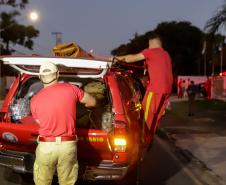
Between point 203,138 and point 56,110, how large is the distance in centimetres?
1070

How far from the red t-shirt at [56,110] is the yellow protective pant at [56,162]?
13 centimetres

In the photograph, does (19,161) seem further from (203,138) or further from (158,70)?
(203,138)

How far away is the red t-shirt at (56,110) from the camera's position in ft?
21.4

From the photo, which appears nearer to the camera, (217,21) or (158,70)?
(158,70)

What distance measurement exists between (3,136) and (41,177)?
1.99 metres

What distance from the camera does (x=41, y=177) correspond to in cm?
663

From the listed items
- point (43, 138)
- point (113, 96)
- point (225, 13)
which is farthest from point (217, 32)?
point (43, 138)

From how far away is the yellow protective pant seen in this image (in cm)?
651

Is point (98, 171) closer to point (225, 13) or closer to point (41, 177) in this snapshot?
point (41, 177)

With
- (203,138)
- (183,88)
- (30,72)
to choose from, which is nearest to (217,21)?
(203,138)

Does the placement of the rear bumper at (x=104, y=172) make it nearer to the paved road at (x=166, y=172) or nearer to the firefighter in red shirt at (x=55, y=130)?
the firefighter in red shirt at (x=55, y=130)

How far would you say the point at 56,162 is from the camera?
21.5 feet

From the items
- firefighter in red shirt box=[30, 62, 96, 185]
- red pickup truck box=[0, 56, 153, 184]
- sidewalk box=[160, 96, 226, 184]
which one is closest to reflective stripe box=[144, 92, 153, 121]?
red pickup truck box=[0, 56, 153, 184]

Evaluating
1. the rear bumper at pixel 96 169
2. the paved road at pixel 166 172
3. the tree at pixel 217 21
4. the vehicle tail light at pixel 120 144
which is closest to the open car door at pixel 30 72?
the rear bumper at pixel 96 169
